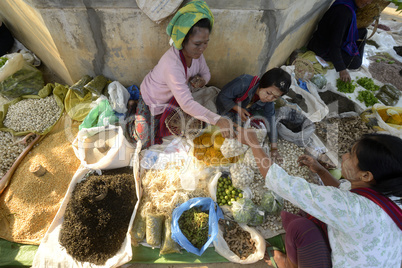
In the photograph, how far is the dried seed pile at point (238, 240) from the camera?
2.07 metres

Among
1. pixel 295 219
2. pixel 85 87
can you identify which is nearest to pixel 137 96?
pixel 85 87

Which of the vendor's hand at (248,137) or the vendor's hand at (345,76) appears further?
the vendor's hand at (345,76)

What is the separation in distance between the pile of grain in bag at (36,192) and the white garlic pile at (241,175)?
180 centimetres

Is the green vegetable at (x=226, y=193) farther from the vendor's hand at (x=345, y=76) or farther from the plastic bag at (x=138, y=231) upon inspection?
the vendor's hand at (x=345, y=76)

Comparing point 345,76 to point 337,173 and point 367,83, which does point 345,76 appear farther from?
point 337,173

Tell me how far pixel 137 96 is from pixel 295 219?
2296 millimetres

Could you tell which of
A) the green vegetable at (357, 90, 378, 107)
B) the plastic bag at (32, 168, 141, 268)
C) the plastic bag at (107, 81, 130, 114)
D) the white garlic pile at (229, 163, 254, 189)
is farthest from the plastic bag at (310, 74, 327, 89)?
the plastic bag at (32, 168, 141, 268)

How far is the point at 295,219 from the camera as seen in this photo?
1828mm

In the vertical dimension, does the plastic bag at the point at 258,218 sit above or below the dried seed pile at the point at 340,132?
below

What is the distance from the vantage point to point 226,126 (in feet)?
6.69

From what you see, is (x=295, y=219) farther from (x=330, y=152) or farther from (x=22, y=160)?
(x=22, y=160)

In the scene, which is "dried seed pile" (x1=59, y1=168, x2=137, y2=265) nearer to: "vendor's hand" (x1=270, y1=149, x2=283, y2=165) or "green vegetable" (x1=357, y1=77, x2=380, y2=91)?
"vendor's hand" (x1=270, y1=149, x2=283, y2=165)

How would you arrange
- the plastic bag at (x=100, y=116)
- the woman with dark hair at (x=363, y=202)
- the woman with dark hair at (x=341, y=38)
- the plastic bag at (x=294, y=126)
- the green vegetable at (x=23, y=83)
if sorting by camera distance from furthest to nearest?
the woman with dark hair at (x=341, y=38) → the green vegetable at (x=23, y=83) → the plastic bag at (x=294, y=126) → the plastic bag at (x=100, y=116) → the woman with dark hair at (x=363, y=202)

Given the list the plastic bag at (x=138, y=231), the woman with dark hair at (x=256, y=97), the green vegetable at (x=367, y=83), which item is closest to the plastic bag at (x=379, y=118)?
the green vegetable at (x=367, y=83)
